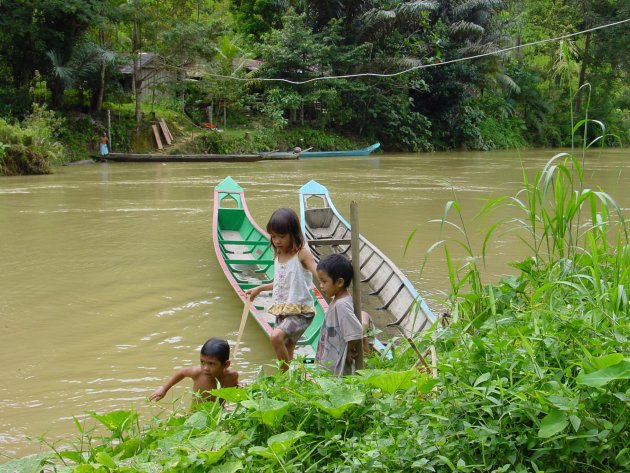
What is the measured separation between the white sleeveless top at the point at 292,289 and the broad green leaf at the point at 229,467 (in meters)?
1.63

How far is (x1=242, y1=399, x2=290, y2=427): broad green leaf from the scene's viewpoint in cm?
200

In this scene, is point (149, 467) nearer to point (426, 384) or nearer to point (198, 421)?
point (198, 421)

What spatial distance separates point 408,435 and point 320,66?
890 inches

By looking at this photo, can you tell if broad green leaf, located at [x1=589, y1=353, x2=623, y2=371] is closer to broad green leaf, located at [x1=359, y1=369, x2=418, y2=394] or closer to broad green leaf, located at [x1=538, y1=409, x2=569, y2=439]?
broad green leaf, located at [x1=538, y1=409, x2=569, y2=439]

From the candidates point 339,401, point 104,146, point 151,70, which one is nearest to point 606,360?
point 339,401

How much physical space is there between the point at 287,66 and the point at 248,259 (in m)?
17.3

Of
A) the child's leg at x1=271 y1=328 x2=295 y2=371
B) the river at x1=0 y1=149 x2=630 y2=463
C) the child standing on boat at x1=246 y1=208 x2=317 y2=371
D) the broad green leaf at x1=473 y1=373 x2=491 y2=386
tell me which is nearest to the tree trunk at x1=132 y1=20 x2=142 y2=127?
the river at x1=0 y1=149 x2=630 y2=463

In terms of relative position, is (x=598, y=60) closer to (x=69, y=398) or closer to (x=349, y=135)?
(x=349, y=135)

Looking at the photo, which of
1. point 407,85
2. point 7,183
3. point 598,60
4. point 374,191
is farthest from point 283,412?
point 598,60

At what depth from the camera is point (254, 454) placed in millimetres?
1928

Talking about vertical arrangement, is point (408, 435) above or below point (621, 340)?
below

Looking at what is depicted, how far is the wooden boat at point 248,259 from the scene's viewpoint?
419cm

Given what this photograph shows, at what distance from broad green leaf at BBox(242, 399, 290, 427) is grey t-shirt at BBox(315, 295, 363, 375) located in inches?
31.0

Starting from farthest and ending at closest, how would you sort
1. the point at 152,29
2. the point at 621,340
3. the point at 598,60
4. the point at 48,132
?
the point at 598,60 < the point at 152,29 < the point at 48,132 < the point at 621,340
